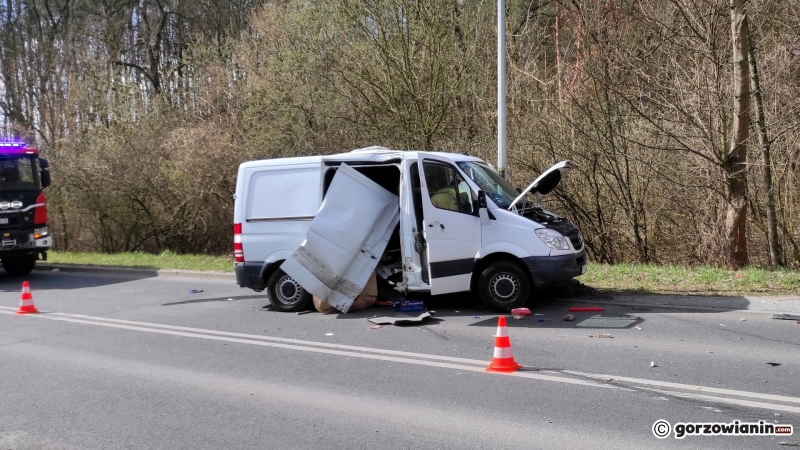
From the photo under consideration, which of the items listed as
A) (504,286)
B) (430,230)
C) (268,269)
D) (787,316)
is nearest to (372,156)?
(430,230)

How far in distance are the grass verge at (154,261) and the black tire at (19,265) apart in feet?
4.65

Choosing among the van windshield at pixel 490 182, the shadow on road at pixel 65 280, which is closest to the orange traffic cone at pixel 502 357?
the van windshield at pixel 490 182

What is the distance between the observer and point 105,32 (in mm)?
27062

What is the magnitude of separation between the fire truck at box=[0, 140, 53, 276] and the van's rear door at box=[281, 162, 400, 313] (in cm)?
984

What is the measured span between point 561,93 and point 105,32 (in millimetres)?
20335

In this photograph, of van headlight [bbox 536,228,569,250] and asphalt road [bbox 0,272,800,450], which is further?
van headlight [bbox 536,228,569,250]

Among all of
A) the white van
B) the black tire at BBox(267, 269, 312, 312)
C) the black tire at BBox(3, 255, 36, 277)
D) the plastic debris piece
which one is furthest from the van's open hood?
the black tire at BBox(3, 255, 36, 277)

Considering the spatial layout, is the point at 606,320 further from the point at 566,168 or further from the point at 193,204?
the point at 193,204

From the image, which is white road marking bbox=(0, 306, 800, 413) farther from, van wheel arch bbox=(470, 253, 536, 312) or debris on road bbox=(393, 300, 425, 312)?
van wheel arch bbox=(470, 253, 536, 312)

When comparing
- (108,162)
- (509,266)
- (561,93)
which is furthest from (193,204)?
(509,266)

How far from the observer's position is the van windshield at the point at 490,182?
9.41 metres

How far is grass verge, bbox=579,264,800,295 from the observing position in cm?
984

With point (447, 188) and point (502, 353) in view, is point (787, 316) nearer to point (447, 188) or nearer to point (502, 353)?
point (502, 353)

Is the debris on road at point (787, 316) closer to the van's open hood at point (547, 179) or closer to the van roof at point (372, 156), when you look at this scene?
the van's open hood at point (547, 179)
